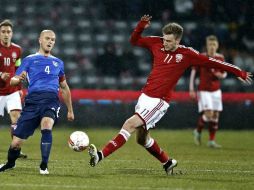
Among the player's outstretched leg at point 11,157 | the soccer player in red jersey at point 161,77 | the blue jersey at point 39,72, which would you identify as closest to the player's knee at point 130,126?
the soccer player in red jersey at point 161,77

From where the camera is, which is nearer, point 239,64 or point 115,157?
point 115,157

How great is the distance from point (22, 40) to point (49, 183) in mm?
15111

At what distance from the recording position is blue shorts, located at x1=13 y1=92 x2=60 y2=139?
9.61 metres

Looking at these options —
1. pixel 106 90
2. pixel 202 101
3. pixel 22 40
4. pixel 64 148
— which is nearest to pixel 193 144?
pixel 202 101

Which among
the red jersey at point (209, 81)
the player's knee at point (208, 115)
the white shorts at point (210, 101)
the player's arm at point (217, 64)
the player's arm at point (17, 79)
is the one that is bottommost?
the player's knee at point (208, 115)

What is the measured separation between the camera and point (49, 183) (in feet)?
28.6

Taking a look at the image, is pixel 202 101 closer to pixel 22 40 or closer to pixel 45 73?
pixel 45 73

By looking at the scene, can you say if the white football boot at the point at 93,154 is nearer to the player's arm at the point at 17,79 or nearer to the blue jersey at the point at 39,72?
the blue jersey at the point at 39,72

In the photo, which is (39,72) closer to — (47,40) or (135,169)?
(47,40)

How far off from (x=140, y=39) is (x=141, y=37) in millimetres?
37

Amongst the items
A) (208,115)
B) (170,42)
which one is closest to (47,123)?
(170,42)

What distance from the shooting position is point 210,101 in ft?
53.6

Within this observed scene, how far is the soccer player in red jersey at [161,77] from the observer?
9.96 meters

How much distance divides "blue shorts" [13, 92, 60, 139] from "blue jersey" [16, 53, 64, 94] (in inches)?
3.4
